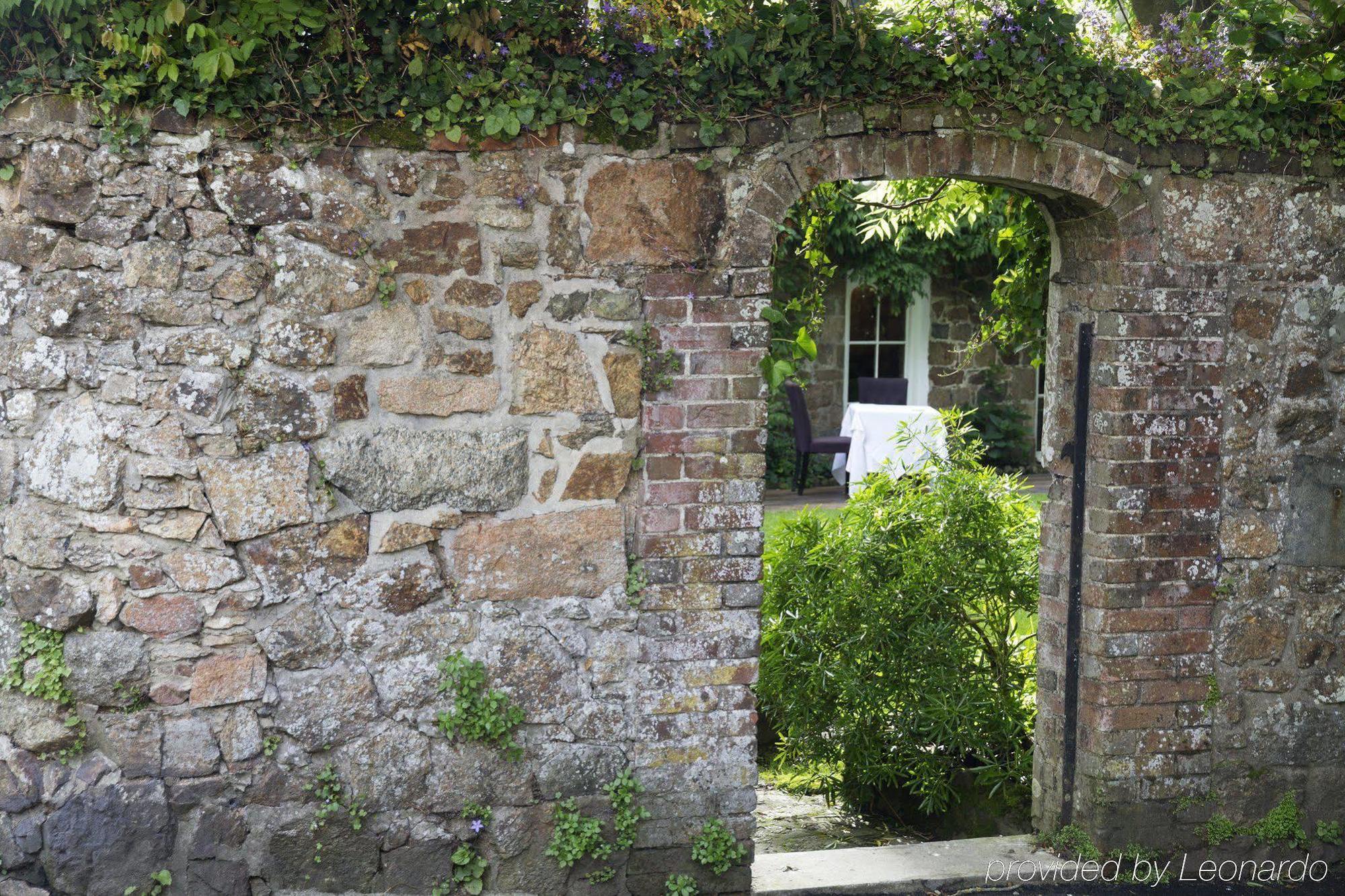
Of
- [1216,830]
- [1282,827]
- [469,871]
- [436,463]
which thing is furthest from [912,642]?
[436,463]

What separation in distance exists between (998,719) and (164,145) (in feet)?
10.9

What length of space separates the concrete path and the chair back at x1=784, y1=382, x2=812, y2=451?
20.9 feet

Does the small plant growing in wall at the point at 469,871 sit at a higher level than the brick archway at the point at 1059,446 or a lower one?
lower

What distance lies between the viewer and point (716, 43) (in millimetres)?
3334

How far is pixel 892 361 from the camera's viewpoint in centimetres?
1203

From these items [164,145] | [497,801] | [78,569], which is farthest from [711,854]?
[164,145]

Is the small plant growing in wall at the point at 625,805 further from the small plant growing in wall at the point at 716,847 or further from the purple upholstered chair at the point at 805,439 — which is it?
the purple upholstered chair at the point at 805,439

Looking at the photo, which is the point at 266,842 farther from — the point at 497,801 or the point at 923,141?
the point at 923,141

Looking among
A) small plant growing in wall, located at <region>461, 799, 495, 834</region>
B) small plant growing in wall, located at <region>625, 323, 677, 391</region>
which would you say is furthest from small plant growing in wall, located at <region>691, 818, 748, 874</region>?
small plant growing in wall, located at <region>625, 323, 677, 391</region>

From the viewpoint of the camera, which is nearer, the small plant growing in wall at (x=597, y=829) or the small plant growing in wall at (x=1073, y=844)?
the small plant growing in wall at (x=597, y=829)

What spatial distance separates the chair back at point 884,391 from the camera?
11.0 m

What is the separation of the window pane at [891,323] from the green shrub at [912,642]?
7039mm

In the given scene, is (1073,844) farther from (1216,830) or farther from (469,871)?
(469,871)

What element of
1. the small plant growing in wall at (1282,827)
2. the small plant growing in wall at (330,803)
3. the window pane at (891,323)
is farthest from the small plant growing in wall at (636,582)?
the window pane at (891,323)
